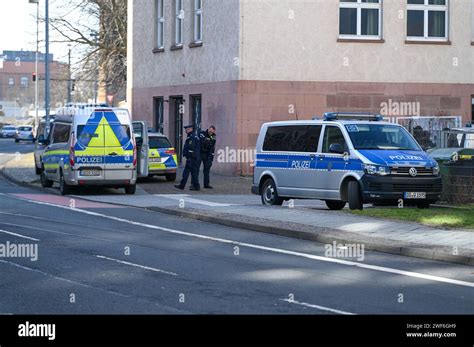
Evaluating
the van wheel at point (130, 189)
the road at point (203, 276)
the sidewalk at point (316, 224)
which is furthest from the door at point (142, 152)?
the road at point (203, 276)

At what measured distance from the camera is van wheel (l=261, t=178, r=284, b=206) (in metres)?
25.2

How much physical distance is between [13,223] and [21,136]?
78936mm

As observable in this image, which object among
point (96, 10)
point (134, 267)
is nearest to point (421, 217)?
point (134, 267)

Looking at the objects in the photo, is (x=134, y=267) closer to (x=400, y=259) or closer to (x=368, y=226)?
(x=400, y=259)

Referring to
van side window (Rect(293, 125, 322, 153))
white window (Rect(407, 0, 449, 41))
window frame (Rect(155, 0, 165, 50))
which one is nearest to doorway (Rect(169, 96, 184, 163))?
window frame (Rect(155, 0, 165, 50))

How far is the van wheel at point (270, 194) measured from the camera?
25.2m

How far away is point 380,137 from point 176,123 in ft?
74.9

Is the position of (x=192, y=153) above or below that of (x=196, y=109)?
below

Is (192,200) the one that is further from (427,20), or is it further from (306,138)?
(427,20)

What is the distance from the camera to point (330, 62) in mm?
38562

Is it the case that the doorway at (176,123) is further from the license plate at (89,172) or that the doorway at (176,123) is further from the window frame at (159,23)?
the license plate at (89,172)

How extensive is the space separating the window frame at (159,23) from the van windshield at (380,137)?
2429 cm

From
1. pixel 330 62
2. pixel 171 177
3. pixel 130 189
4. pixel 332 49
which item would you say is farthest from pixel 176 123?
pixel 130 189

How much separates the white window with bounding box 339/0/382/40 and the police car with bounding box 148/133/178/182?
7.77 metres
